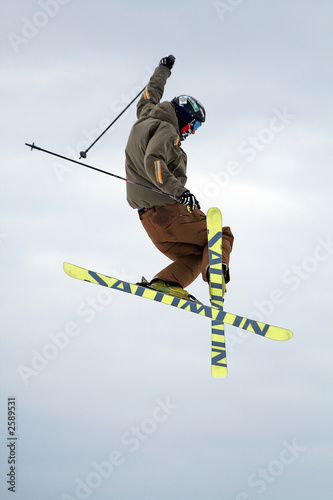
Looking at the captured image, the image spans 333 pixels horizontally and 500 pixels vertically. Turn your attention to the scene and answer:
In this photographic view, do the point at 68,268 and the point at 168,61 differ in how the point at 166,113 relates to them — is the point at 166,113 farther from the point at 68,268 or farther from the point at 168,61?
the point at 68,268

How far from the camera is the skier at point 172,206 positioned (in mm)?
6580

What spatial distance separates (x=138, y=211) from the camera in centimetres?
690

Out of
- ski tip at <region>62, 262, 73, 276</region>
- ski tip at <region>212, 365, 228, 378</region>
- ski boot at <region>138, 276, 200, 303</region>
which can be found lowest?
ski tip at <region>212, 365, 228, 378</region>

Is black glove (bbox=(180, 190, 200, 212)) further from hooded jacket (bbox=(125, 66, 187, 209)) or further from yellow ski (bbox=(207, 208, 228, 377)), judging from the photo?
yellow ski (bbox=(207, 208, 228, 377))

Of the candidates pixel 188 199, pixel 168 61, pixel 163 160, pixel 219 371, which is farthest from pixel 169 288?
pixel 168 61

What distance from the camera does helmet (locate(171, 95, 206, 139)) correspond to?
265 inches

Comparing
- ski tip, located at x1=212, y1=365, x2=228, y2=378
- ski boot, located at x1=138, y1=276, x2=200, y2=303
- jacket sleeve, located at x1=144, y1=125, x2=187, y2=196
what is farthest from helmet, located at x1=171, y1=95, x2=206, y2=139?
ski tip, located at x1=212, y1=365, x2=228, y2=378

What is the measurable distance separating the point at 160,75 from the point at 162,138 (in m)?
1.37

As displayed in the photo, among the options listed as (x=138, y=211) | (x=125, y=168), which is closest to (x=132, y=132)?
(x=125, y=168)

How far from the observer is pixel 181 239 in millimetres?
6723

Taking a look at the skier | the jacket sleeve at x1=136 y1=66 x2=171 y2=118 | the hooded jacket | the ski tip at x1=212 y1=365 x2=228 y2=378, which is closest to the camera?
the hooded jacket

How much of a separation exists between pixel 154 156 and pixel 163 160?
0.10 m

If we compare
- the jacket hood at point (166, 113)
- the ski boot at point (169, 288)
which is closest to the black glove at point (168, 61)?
the jacket hood at point (166, 113)

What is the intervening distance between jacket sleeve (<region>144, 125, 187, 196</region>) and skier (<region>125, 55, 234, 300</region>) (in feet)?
0.03
